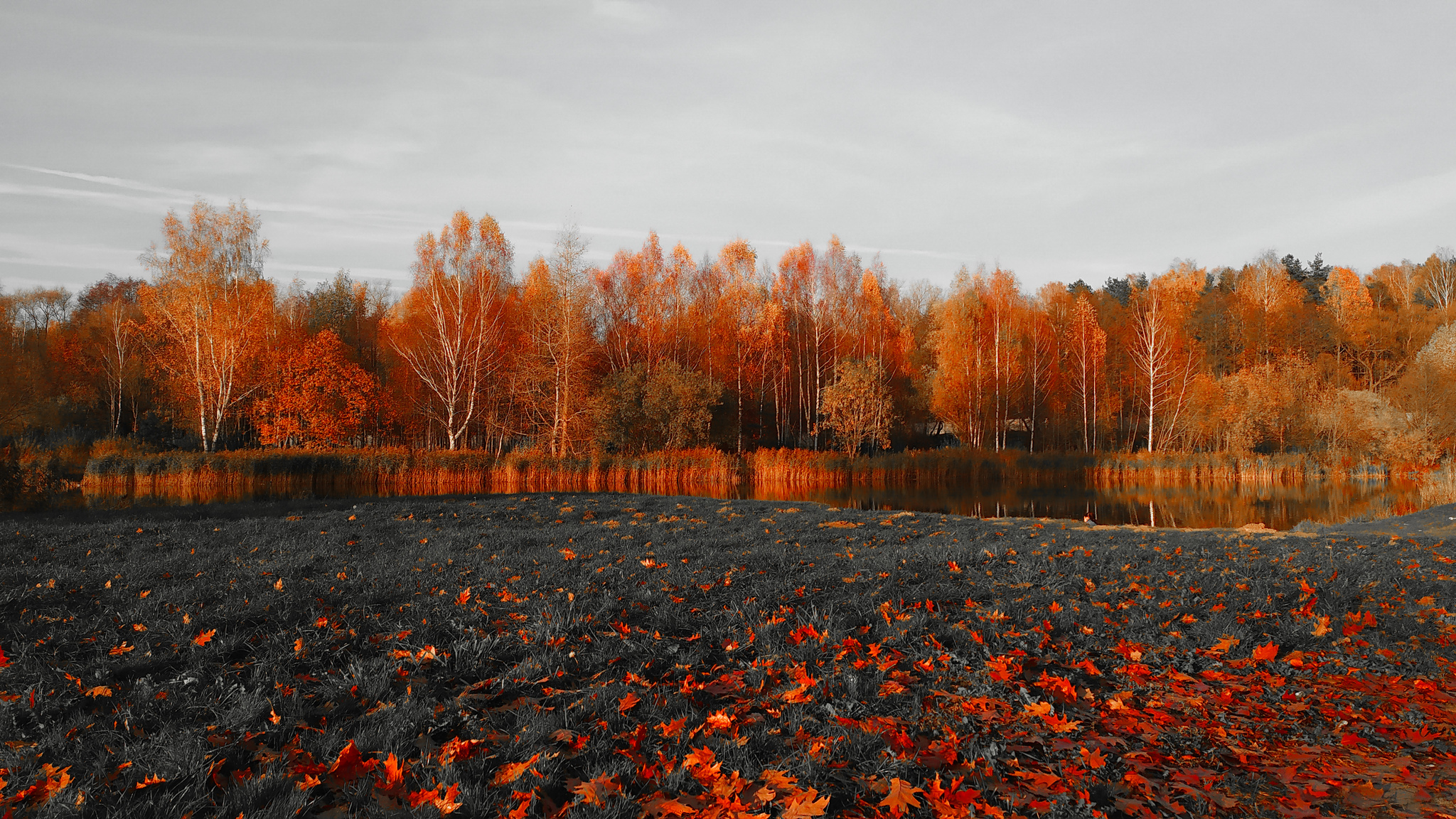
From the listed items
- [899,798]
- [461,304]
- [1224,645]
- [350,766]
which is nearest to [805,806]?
[899,798]

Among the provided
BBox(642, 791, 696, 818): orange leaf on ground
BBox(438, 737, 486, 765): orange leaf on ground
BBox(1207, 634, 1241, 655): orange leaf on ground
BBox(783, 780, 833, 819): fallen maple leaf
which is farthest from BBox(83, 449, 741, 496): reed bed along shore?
BBox(783, 780, 833, 819): fallen maple leaf

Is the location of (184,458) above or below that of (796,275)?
below

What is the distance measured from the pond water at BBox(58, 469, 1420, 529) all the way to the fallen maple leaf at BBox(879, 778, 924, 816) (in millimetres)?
15801

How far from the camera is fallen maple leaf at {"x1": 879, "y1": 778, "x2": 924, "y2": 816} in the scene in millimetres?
2830

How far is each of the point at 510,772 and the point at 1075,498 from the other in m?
25.6

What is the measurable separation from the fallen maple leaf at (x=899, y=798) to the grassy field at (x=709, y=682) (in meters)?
0.01

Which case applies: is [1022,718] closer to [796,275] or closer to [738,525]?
[738,525]

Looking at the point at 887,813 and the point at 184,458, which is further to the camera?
the point at 184,458

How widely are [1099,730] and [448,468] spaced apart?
26.0 meters

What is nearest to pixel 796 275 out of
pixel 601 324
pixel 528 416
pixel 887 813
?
pixel 601 324

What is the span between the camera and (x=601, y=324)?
1601 inches

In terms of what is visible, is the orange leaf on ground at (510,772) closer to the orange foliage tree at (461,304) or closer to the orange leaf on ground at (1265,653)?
the orange leaf on ground at (1265,653)

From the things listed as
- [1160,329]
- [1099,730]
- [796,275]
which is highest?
[796,275]

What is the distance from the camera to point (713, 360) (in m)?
40.3
